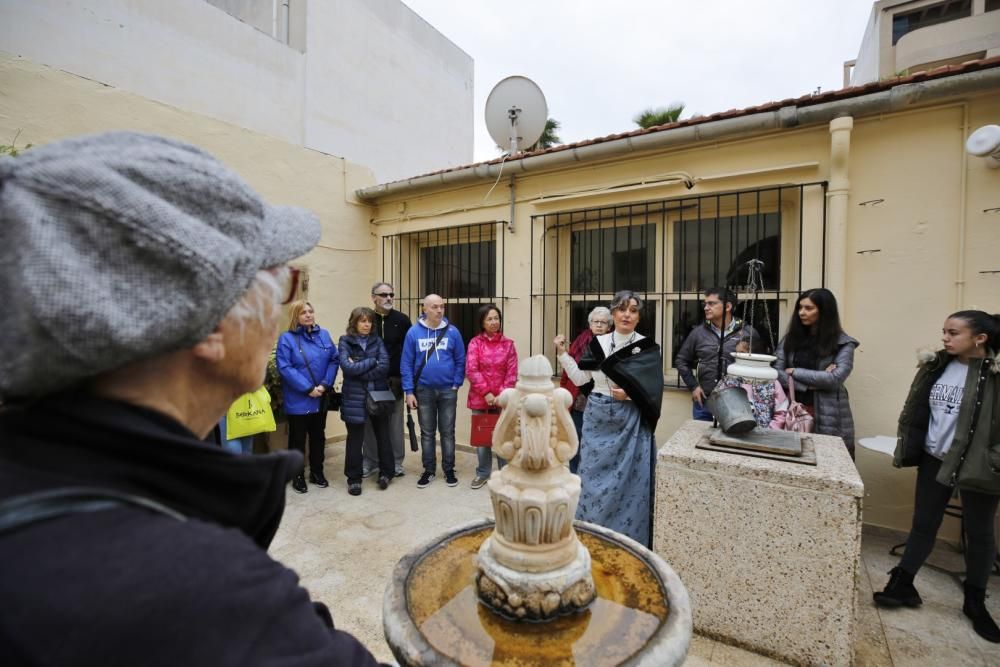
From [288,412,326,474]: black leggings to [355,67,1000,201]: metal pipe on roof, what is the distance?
3.17 meters

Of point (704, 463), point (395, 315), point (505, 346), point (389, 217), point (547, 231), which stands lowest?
point (704, 463)

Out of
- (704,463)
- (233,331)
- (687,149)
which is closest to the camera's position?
(233,331)

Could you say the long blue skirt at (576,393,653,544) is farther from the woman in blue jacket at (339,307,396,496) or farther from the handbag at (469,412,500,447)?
the woman in blue jacket at (339,307,396,496)

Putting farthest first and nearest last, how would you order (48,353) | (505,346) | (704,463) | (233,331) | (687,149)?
(505,346) → (687,149) → (704,463) → (233,331) → (48,353)

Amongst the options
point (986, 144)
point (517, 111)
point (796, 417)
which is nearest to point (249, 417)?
point (796, 417)

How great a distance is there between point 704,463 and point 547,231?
361 centimetres

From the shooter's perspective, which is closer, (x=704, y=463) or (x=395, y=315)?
(x=704, y=463)

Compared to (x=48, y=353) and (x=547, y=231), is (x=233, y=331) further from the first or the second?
(x=547, y=231)

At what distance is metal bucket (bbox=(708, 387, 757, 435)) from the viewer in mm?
2735

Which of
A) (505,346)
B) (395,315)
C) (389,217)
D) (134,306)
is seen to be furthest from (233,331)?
(389,217)

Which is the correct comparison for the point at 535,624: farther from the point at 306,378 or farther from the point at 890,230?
the point at 890,230

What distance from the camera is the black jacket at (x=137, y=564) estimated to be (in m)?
0.48

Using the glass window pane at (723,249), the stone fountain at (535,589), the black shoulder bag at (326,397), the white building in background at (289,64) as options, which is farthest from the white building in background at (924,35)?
the stone fountain at (535,589)

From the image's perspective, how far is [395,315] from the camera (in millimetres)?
5395
